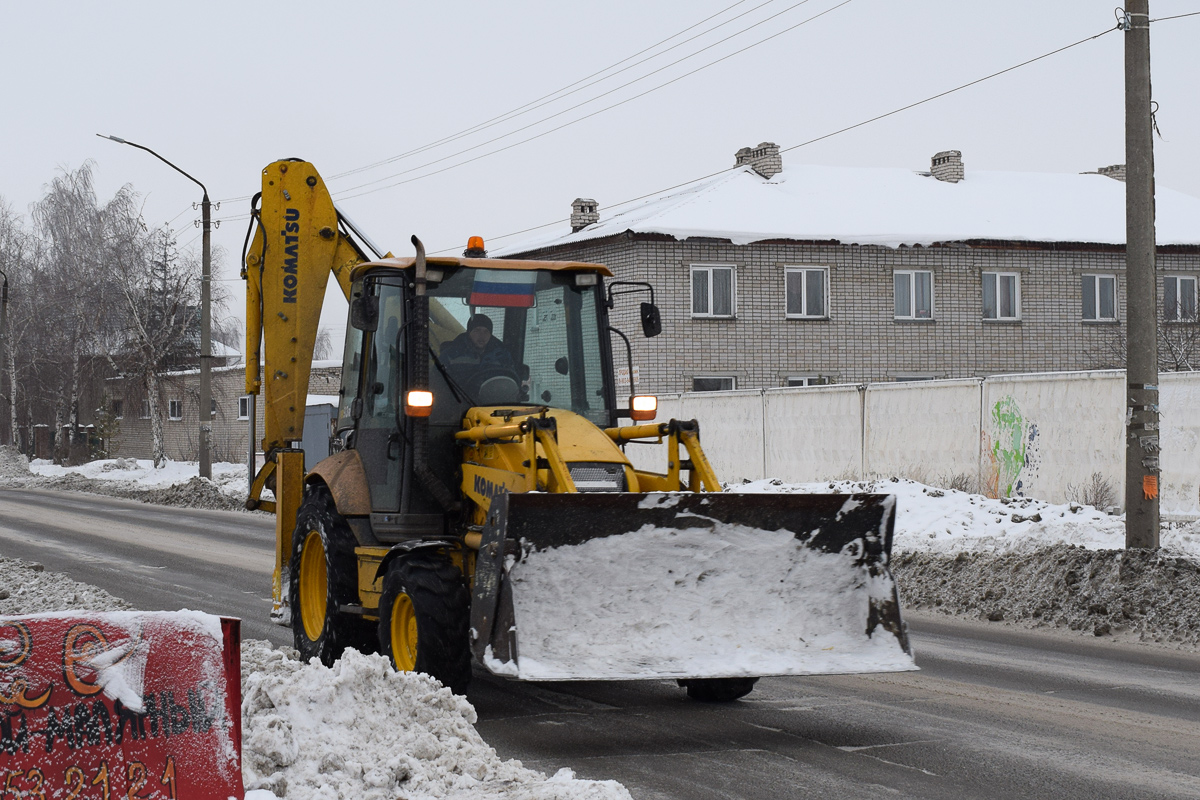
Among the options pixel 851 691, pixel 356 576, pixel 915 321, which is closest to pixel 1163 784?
pixel 851 691

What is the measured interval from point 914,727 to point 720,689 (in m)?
1.17

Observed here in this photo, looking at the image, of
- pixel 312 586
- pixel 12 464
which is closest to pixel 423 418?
pixel 312 586

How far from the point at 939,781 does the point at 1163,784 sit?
980 millimetres

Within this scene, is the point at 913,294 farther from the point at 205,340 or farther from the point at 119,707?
the point at 119,707

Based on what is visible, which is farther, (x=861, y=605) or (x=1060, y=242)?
(x=1060, y=242)

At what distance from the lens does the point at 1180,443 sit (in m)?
15.5

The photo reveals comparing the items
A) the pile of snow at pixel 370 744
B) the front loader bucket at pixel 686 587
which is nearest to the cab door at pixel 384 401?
the front loader bucket at pixel 686 587

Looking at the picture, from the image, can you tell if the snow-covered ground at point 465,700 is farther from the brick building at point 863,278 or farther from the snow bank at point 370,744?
the brick building at point 863,278

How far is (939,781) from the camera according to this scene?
18.9 ft

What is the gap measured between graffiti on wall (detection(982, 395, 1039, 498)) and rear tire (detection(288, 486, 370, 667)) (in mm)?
12048

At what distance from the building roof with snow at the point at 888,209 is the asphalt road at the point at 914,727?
21501 millimetres

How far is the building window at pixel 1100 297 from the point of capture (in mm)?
34156

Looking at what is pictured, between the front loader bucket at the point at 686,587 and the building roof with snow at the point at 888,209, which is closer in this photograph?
the front loader bucket at the point at 686,587

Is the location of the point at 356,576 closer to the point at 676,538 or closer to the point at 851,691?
the point at 676,538
